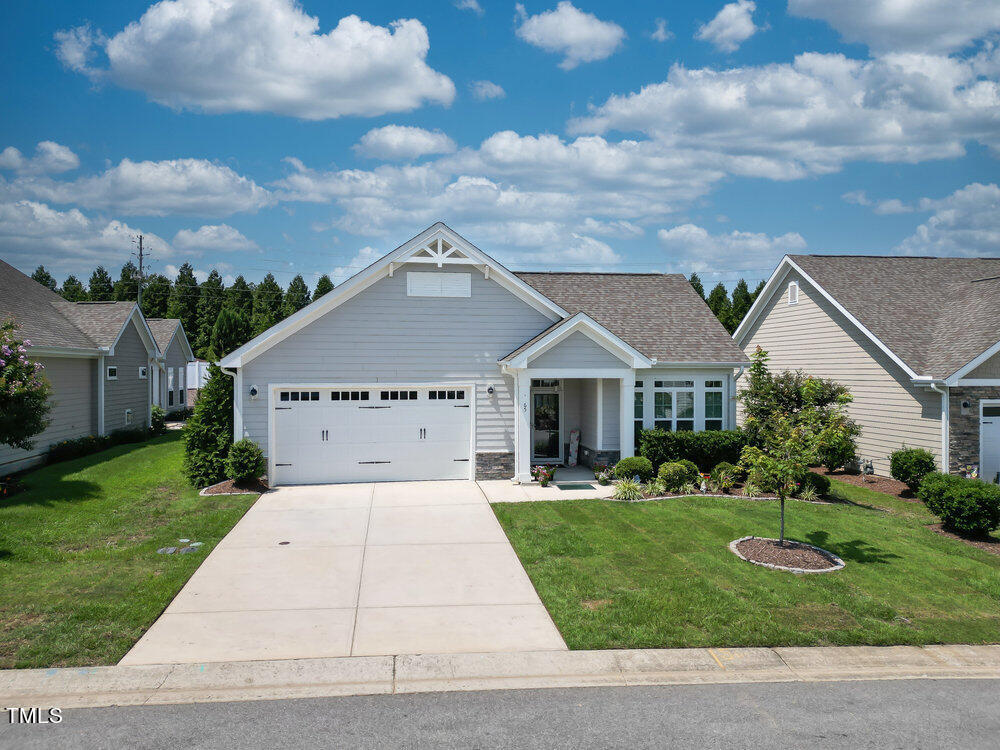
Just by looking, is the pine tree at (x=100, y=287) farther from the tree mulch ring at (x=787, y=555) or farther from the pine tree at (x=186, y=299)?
the tree mulch ring at (x=787, y=555)

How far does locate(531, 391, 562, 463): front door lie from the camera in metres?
19.2

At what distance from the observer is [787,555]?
10391mm

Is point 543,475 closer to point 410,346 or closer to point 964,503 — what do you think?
point 410,346

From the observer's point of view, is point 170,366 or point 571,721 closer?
point 571,721

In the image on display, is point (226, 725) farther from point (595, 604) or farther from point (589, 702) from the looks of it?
point (595, 604)

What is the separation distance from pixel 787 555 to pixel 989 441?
33.7 feet

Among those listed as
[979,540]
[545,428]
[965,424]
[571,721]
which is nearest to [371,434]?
[545,428]

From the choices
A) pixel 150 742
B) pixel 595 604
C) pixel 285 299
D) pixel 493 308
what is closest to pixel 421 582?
pixel 595 604

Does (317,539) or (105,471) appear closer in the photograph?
(317,539)

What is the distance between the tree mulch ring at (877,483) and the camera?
16766mm

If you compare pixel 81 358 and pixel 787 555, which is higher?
pixel 81 358

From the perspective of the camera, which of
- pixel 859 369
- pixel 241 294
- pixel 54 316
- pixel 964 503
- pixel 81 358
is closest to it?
pixel 964 503

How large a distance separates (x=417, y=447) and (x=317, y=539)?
5.45 m

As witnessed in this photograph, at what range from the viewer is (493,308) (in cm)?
1734
